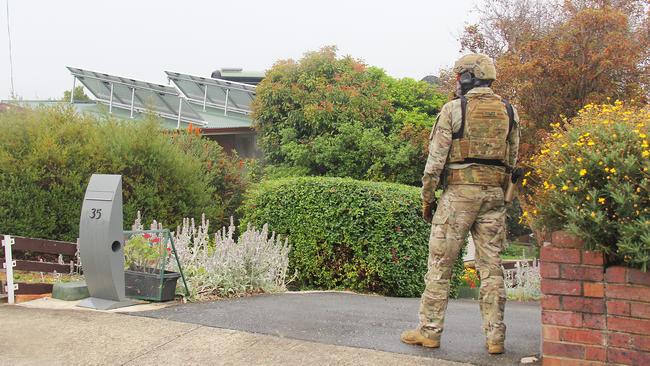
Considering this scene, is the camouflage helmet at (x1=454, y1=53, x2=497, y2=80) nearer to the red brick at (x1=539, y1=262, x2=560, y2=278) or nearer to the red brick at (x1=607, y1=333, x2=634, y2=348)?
the red brick at (x1=539, y1=262, x2=560, y2=278)

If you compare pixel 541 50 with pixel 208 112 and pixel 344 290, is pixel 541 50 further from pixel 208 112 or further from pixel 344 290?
pixel 208 112

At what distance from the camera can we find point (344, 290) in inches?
351

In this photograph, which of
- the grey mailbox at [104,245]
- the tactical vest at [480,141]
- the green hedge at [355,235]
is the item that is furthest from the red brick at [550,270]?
the green hedge at [355,235]

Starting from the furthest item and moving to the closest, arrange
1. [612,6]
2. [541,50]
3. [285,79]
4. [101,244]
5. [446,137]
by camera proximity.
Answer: [285,79]
[612,6]
[541,50]
[101,244]
[446,137]

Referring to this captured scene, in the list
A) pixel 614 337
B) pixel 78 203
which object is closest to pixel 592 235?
pixel 614 337

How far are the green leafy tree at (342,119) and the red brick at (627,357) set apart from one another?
10057mm

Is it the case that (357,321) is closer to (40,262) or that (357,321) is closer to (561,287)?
(561,287)

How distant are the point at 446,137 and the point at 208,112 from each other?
1692 centimetres

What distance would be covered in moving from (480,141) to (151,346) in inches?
116

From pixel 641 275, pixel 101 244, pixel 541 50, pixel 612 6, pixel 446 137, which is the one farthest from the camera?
pixel 612 6

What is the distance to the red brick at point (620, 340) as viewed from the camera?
3922 mm

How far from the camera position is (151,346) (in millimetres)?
5059

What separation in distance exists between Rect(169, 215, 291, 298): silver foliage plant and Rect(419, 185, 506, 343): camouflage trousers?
3.06 m

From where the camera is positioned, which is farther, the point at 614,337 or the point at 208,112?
the point at 208,112
